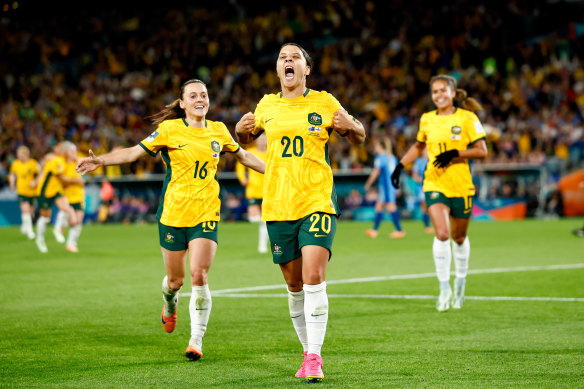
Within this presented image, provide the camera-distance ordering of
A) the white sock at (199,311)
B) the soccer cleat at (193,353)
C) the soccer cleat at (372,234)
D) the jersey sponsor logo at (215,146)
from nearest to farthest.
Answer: the soccer cleat at (193,353)
the white sock at (199,311)
the jersey sponsor logo at (215,146)
the soccer cleat at (372,234)

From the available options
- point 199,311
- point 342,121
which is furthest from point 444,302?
point 342,121

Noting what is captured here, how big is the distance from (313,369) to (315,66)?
101ft

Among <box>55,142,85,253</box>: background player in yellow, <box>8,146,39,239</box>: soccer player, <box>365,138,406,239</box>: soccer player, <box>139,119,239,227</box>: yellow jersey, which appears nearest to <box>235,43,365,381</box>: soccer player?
<box>139,119,239,227</box>: yellow jersey

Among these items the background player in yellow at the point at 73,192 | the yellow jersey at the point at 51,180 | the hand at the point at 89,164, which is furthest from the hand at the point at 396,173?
the yellow jersey at the point at 51,180

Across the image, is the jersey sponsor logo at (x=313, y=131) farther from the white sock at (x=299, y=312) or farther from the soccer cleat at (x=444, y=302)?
the soccer cleat at (x=444, y=302)

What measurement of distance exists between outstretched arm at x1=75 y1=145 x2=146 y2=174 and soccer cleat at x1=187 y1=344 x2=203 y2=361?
1.65 meters

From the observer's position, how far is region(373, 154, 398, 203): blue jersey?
20719 mm

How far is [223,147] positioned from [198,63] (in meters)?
31.6

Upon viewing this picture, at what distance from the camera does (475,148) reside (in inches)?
373

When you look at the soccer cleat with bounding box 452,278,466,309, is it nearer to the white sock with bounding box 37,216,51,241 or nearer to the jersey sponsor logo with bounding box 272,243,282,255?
the jersey sponsor logo with bounding box 272,243,282,255

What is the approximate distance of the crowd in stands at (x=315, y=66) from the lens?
30.4 metres

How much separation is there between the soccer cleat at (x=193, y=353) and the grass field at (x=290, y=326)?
0.08m

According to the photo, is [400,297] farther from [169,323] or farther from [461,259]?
[169,323]

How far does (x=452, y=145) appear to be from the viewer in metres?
9.66
